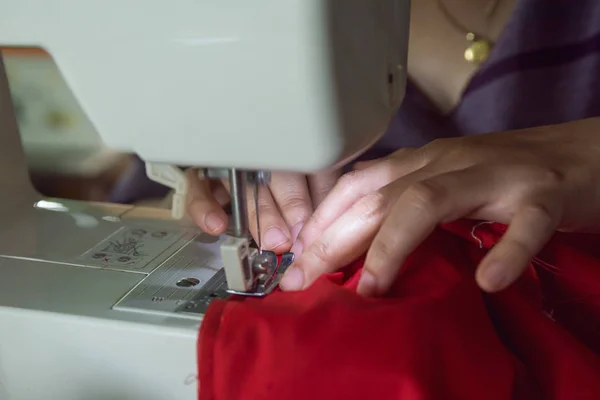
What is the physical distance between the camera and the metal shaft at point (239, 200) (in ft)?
1.68

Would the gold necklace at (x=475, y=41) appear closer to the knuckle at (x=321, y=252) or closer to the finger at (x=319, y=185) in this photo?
the finger at (x=319, y=185)

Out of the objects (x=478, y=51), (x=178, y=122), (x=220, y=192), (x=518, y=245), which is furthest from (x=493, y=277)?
(x=478, y=51)

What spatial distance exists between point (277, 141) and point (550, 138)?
0.30 metres

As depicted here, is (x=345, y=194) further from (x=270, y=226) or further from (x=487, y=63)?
(x=487, y=63)

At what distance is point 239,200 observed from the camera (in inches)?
20.8

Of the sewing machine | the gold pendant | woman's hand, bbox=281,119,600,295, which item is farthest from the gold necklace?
the sewing machine

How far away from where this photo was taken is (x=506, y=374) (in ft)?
1.42

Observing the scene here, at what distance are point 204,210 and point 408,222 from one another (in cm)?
28

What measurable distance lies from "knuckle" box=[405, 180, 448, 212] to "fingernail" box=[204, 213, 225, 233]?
0.82 feet

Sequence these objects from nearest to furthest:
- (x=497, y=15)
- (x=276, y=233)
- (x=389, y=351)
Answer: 1. (x=389, y=351)
2. (x=276, y=233)
3. (x=497, y=15)

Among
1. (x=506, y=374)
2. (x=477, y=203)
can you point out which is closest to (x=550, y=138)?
(x=477, y=203)

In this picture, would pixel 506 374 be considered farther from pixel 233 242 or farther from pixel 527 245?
pixel 233 242

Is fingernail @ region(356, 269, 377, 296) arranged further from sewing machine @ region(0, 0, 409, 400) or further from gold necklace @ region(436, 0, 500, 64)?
gold necklace @ region(436, 0, 500, 64)

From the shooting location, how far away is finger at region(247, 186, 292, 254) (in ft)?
2.06
